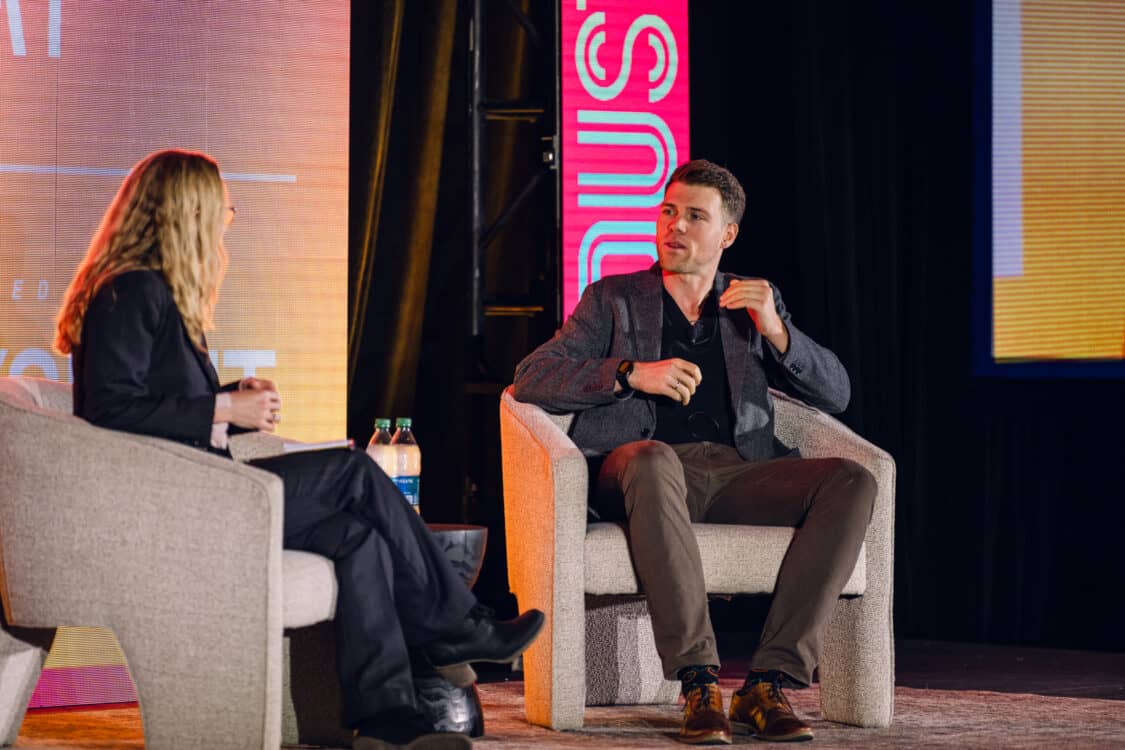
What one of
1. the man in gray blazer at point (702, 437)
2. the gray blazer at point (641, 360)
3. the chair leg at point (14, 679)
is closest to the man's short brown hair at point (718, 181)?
the man in gray blazer at point (702, 437)

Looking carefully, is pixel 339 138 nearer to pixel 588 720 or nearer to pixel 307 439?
pixel 307 439

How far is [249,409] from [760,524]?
1.14 meters

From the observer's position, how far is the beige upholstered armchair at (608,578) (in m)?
3.02

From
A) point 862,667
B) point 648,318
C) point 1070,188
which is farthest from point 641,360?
point 1070,188

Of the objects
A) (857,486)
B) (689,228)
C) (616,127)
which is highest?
(616,127)

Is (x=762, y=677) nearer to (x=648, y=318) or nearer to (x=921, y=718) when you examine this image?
(x=921, y=718)

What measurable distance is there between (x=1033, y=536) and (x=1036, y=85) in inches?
55.1

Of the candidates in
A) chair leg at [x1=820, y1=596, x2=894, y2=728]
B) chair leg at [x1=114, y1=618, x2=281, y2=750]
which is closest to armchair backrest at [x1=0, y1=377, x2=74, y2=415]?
chair leg at [x1=114, y1=618, x2=281, y2=750]

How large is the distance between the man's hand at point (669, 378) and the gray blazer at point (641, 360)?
92mm

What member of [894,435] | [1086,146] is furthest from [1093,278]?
[894,435]

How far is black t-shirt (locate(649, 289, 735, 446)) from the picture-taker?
3.40 m

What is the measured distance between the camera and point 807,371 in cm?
334

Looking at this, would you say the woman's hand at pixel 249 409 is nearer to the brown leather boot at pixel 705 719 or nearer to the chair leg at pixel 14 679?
the chair leg at pixel 14 679

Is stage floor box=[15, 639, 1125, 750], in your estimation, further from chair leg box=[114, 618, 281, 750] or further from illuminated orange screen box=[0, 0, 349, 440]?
illuminated orange screen box=[0, 0, 349, 440]
